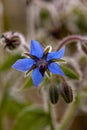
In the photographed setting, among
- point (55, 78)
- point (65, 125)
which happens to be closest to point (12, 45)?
point (55, 78)

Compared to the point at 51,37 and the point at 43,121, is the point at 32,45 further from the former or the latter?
the point at 51,37

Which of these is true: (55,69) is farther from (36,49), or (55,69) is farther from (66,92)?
(66,92)

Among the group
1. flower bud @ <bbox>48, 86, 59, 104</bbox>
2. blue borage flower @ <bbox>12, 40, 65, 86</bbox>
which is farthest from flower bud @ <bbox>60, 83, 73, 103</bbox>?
blue borage flower @ <bbox>12, 40, 65, 86</bbox>

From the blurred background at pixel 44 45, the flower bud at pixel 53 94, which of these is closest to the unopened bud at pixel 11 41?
the flower bud at pixel 53 94

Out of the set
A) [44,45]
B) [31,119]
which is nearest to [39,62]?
[31,119]

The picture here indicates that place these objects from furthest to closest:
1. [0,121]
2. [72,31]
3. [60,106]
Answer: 1. [60,106]
2. [72,31]
3. [0,121]

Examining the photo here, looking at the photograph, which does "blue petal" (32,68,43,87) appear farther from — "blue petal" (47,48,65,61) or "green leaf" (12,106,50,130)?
"green leaf" (12,106,50,130)
